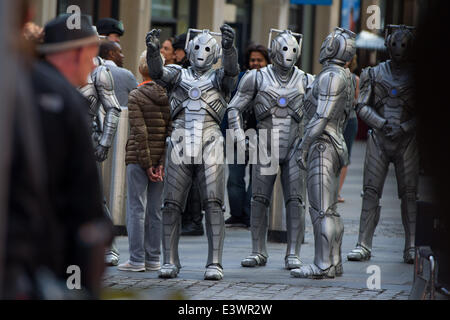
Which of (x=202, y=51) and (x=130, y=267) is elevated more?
(x=202, y=51)

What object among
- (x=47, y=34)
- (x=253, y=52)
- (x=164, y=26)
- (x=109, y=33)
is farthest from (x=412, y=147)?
(x=164, y=26)

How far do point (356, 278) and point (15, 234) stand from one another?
5.81 m

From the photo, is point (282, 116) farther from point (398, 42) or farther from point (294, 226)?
point (398, 42)

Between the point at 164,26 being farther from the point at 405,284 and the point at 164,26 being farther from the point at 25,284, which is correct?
the point at 25,284

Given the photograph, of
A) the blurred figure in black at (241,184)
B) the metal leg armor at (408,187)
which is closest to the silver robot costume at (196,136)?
the metal leg armor at (408,187)

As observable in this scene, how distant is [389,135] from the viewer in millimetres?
9680

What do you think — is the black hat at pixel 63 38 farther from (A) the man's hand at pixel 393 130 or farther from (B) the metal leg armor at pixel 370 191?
(B) the metal leg armor at pixel 370 191

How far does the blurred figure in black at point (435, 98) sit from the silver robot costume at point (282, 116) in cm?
632

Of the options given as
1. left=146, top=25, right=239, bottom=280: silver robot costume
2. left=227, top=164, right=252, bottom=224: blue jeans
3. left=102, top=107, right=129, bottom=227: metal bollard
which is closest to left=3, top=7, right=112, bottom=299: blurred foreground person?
left=146, top=25, right=239, bottom=280: silver robot costume

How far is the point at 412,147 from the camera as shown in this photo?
9734mm

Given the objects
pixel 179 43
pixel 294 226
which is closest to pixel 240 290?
pixel 294 226

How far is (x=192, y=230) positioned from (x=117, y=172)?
1249mm

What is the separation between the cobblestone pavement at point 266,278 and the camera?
7.81 metres

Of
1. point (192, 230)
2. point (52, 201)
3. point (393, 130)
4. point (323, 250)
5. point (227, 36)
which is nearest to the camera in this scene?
point (52, 201)
